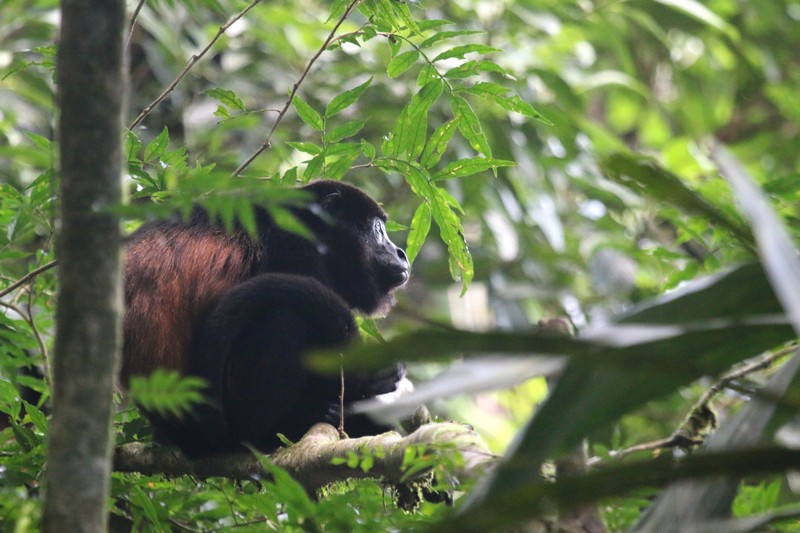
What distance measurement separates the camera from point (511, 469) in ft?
3.89

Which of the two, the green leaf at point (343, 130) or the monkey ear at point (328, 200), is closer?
the green leaf at point (343, 130)

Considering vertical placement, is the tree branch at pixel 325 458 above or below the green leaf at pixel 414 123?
below

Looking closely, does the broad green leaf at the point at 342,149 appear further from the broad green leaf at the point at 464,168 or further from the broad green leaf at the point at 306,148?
the broad green leaf at the point at 464,168

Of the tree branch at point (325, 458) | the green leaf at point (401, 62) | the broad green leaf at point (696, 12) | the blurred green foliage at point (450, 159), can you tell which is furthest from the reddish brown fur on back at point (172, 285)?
the broad green leaf at point (696, 12)

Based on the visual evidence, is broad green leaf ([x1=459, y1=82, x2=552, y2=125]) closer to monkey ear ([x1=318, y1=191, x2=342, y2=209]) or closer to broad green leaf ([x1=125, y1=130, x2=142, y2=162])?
broad green leaf ([x1=125, y1=130, x2=142, y2=162])

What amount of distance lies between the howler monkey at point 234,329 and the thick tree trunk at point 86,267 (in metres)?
1.81

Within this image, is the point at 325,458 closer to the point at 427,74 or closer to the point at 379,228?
the point at 427,74

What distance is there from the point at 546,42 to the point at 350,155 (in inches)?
182

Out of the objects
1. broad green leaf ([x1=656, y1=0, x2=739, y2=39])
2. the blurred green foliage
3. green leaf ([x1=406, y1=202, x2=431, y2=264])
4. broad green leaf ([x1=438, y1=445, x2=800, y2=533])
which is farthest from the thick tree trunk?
broad green leaf ([x1=656, y1=0, x2=739, y2=39])

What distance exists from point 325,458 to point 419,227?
3.16 feet

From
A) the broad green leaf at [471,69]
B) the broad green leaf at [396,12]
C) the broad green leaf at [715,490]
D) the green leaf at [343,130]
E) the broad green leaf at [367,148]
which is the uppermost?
the broad green leaf at [396,12]

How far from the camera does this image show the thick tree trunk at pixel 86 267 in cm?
127

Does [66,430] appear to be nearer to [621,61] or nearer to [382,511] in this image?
[382,511]

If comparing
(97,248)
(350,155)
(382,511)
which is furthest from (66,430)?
(350,155)
